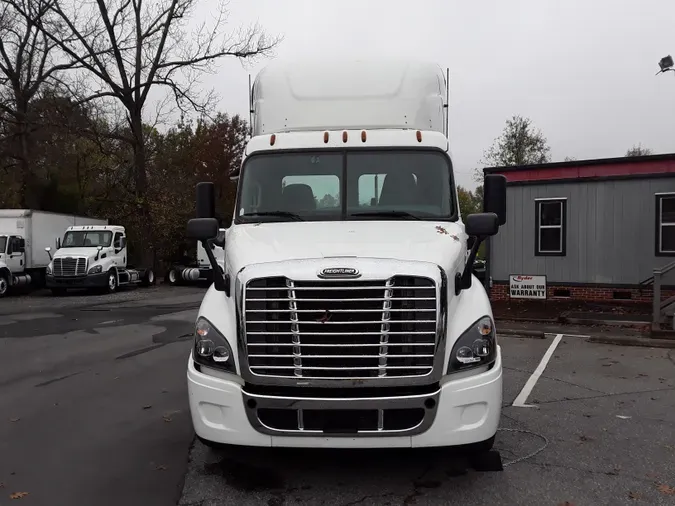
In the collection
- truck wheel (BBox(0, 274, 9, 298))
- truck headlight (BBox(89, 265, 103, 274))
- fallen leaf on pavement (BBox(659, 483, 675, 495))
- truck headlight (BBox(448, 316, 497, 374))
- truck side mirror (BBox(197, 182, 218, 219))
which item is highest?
truck side mirror (BBox(197, 182, 218, 219))

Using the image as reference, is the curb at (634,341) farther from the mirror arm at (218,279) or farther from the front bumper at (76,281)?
the front bumper at (76,281)

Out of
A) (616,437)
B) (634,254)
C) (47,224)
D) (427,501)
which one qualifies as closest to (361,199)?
(427,501)

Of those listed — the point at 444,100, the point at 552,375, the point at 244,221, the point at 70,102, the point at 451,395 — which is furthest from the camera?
the point at 70,102

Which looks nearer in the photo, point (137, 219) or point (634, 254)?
point (634, 254)

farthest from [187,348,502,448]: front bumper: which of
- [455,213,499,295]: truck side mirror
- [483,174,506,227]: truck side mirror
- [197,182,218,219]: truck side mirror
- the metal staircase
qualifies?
the metal staircase

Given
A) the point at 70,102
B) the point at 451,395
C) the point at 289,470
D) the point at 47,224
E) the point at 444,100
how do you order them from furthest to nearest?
1. the point at 70,102
2. the point at 47,224
3. the point at 444,100
4. the point at 289,470
5. the point at 451,395

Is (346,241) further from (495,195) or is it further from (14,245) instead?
(14,245)

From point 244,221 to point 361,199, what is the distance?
1037mm

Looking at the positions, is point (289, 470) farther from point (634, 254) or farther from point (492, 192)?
point (634, 254)

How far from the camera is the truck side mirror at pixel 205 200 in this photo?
578 centimetres

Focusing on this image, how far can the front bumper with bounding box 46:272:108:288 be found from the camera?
73.3ft

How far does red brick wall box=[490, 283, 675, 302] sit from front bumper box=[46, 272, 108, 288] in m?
14.5

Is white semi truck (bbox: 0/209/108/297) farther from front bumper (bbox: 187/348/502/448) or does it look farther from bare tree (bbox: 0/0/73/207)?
front bumper (bbox: 187/348/502/448)

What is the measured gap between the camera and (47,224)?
24219 millimetres
